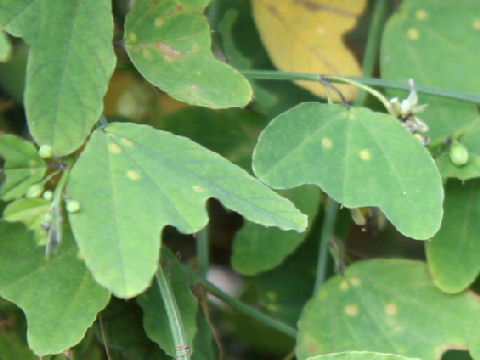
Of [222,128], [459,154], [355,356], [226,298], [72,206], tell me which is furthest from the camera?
[222,128]

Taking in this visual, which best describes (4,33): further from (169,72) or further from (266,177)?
(266,177)

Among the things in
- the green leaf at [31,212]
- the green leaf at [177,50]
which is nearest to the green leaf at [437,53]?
the green leaf at [177,50]

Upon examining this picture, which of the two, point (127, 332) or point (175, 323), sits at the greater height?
point (175, 323)

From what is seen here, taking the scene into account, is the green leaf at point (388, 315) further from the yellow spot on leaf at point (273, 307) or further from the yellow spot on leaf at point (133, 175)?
the yellow spot on leaf at point (133, 175)

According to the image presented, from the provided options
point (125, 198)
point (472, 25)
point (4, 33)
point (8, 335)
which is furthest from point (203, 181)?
point (472, 25)

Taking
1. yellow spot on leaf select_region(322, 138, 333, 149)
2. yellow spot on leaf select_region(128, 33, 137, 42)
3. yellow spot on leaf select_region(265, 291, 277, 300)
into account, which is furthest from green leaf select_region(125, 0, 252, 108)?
yellow spot on leaf select_region(265, 291, 277, 300)

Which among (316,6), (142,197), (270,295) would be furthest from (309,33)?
(142,197)

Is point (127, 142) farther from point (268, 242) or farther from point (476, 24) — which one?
point (476, 24)
